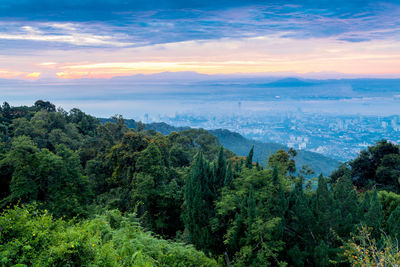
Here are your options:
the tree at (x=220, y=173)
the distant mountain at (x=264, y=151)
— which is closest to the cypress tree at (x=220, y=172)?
the tree at (x=220, y=173)

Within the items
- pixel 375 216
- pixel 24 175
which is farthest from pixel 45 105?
pixel 375 216

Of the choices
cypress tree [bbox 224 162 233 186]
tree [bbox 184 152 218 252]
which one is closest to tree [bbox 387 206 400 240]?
cypress tree [bbox 224 162 233 186]

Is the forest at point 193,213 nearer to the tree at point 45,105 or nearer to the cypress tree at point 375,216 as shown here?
the cypress tree at point 375,216

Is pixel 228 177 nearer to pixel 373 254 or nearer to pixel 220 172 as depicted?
pixel 220 172

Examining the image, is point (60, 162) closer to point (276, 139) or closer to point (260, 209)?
point (260, 209)

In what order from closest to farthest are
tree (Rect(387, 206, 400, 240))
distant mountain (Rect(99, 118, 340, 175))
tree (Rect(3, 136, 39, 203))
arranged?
tree (Rect(387, 206, 400, 240))
tree (Rect(3, 136, 39, 203))
distant mountain (Rect(99, 118, 340, 175))

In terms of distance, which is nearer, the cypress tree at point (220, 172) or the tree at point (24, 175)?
the cypress tree at point (220, 172)

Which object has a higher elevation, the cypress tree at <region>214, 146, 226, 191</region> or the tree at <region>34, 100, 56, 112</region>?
the tree at <region>34, 100, 56, 112</region>

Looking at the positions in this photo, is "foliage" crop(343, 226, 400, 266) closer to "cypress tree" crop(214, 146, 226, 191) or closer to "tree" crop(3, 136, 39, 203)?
"cypress tree" crop(214, 146, 226, 191)


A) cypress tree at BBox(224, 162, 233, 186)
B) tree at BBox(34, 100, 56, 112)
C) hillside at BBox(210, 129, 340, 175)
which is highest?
tree at BBox(34, 100, 56, 112)
